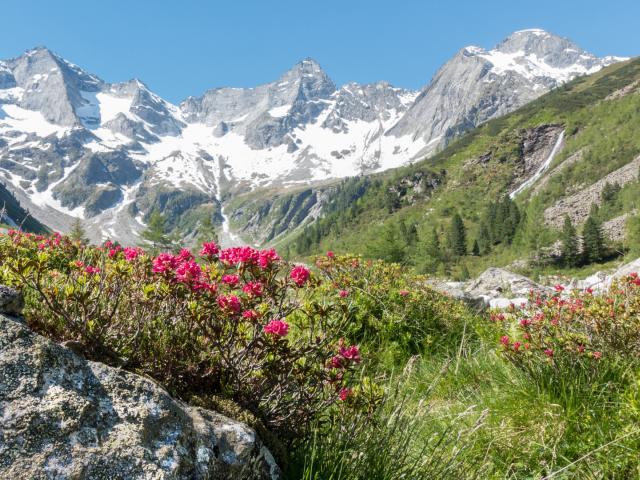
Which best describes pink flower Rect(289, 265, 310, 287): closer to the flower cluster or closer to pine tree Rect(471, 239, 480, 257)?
the flower cluster

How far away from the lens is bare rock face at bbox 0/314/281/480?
165cm

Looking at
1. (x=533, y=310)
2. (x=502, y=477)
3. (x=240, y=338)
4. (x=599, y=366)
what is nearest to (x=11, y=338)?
(x=240, y=338)

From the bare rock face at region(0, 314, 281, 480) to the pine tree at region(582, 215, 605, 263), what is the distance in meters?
105

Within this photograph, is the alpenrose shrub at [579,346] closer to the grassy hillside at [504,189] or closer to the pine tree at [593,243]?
the grassy hillside at [504,189]

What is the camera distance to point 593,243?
89.9 meters

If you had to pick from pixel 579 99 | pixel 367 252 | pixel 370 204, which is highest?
pixel 579 99

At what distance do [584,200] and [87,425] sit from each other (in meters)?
139

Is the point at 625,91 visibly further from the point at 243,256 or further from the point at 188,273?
the point at 188,273

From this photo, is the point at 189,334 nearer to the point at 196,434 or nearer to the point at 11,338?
the point at 196,434

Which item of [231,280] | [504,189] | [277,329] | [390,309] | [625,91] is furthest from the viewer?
[625,91]

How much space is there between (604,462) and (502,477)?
0.84m

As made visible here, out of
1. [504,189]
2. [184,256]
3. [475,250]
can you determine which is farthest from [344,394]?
[504,189]

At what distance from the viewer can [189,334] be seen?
310 cm

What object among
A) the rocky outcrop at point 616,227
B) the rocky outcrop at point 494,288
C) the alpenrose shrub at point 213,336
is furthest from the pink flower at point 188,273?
the rocky outcrop at point 616,227
